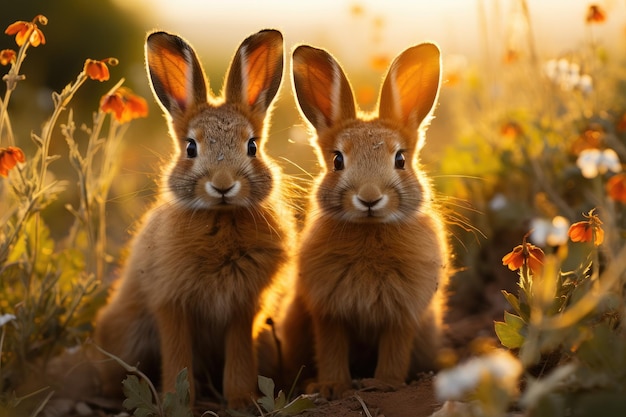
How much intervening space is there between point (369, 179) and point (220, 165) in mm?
748

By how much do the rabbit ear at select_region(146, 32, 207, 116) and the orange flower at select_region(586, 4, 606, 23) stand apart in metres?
2.31

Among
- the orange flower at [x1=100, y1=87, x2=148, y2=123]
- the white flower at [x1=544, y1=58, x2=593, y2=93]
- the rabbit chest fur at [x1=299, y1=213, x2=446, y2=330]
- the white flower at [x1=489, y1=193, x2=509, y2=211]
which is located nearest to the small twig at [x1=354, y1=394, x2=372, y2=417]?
the rabbit chest fur at [x1=299, y1=213, x2=446, y2=330]

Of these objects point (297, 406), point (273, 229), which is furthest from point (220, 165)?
point (297, 406)

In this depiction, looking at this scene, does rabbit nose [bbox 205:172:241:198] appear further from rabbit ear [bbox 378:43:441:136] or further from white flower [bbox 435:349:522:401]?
white flower [bbox 435:349:522:401]

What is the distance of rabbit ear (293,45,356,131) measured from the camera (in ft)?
14.5

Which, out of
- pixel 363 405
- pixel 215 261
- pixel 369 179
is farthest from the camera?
pixel 215 261

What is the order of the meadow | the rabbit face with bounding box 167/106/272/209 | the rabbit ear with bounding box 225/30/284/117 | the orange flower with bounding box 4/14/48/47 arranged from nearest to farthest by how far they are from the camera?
the meadow
the orange flower with bounding box 4/14/48/47
the rabbit face with bounding box 167/106/272/209
the rabbit ear with bounding box 225/30/284/117

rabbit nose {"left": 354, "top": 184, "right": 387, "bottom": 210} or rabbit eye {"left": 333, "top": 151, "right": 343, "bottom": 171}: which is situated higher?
rabbit eye {"left": 333, "top": 151, "right": 343, "bottom": 171}

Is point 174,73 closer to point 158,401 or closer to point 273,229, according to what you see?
point 273,229

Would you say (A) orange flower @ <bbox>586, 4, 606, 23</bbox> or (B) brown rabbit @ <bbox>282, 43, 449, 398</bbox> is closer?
(B) brown rabbit @ <bbox>282, 43, 449, 398</bbox>

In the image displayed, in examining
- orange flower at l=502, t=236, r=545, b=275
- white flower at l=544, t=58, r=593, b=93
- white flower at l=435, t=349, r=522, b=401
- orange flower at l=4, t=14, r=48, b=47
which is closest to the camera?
white flower at l=435, t=349, r=522, b=401

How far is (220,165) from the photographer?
407cm

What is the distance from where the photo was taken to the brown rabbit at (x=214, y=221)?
4.18 metres

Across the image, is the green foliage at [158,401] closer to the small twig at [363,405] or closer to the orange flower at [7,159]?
the small twig at [363,405]
